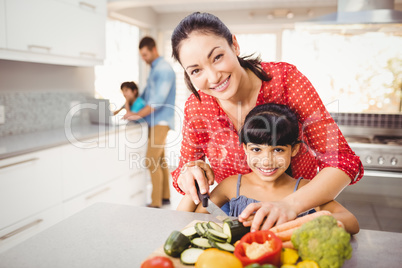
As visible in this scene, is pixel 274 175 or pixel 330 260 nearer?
pixel 330 260

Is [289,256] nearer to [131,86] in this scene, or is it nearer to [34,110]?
[34,110]

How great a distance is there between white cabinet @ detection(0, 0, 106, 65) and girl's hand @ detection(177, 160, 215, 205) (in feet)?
5.23

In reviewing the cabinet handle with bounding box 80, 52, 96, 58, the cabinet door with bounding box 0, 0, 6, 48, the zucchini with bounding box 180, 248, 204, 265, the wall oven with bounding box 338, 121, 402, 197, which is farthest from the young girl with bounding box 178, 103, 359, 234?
the cabinet handle with bounding box 80, 52, 96, 58

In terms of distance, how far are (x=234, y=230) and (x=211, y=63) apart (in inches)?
19.3

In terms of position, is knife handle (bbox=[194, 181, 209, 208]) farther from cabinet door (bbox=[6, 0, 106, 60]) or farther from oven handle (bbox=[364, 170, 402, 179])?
oven handle (bbox=[364, 170, 402, 179])

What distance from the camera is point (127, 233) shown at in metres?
0.92

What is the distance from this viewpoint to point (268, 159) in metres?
1.17

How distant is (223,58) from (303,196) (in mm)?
463

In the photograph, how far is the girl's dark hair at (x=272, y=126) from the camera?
3.74 ft

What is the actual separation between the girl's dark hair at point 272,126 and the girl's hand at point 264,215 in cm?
32

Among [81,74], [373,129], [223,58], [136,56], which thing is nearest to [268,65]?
[223,58]

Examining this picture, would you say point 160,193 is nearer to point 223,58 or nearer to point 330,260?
point 223,58

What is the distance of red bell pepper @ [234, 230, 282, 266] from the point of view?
0.65m

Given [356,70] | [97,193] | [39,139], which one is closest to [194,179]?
[39,139]
